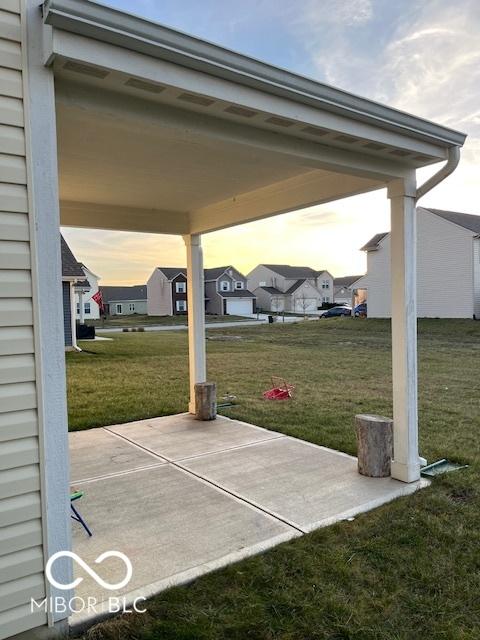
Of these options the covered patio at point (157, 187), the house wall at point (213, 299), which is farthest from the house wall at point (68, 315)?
the house wall at point (213, 299)

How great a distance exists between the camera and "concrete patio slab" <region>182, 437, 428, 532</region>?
343cm

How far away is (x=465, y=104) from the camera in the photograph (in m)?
8.25

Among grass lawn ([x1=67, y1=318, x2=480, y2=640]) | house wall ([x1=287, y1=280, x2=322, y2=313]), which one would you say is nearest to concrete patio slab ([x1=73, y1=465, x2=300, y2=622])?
grass lawn ([x1=67, y1=318, x2=480, y2=640])

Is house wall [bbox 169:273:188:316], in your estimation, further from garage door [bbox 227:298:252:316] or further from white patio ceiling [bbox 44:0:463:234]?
white patio ceiling [bbox 44:0:463:234]

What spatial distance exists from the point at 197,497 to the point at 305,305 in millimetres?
47485

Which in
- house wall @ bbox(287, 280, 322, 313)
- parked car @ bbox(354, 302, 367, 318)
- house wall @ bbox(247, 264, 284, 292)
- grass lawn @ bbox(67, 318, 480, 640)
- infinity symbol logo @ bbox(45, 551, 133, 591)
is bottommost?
grass lawn @ bbox(67, 318, 480, 640)

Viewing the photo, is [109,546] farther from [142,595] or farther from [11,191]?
[11,191]

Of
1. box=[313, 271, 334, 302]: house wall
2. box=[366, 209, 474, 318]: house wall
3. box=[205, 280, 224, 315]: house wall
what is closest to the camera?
box=[366, 209, 474, 318]: house wall

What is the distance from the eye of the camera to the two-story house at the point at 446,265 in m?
21.2

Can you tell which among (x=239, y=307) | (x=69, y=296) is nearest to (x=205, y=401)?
(x=69, y=296)

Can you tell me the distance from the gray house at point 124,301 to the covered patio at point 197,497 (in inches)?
1987

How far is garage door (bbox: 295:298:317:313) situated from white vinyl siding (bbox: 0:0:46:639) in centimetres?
4712

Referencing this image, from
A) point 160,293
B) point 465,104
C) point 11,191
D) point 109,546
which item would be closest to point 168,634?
point 109,546

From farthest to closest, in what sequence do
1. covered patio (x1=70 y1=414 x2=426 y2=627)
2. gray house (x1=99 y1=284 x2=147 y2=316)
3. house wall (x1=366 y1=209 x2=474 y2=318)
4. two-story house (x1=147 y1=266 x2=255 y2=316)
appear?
gray house (x1=99 y1=284 x2=147 y2=316), two-story house (x1=147 y1=266 x2=255 y2=316), house wall (x1=366 y1=209 x2=474 y2=318), covered patio (x1=70 y1=414 x2=426 y2=627)
